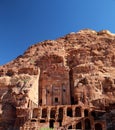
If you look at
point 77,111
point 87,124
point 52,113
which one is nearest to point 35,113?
point 52,113

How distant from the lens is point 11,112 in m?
48.4

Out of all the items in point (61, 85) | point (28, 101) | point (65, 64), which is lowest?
point (28, 101)

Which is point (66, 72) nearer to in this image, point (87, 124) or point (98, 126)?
point (87, 124)

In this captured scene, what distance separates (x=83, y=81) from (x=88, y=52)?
405 inches

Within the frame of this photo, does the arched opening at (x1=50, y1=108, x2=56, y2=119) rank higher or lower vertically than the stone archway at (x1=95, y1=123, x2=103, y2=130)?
higher

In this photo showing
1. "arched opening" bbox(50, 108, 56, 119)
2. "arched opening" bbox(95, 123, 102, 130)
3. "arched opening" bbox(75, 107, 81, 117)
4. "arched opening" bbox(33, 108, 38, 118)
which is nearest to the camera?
"arched opening" bbox(95, 123, 102, 130)

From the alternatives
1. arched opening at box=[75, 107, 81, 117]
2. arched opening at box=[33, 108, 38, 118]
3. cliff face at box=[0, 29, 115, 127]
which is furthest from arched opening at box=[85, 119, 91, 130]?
arched opening at box=[33, 108, 38, 118]

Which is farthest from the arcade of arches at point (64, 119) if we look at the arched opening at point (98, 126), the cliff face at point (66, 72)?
the cliff face at point (66, 72)

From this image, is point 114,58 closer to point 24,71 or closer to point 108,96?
point 108,96

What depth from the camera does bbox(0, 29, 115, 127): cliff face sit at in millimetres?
49469

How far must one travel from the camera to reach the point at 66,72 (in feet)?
187

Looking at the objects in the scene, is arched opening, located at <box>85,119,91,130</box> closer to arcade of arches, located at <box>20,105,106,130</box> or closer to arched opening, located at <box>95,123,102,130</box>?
arcade of arches, located at <box>20,105,106,130</box>

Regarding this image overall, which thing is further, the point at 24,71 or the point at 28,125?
the point at 24,71

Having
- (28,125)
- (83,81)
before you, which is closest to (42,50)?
(83,81)
